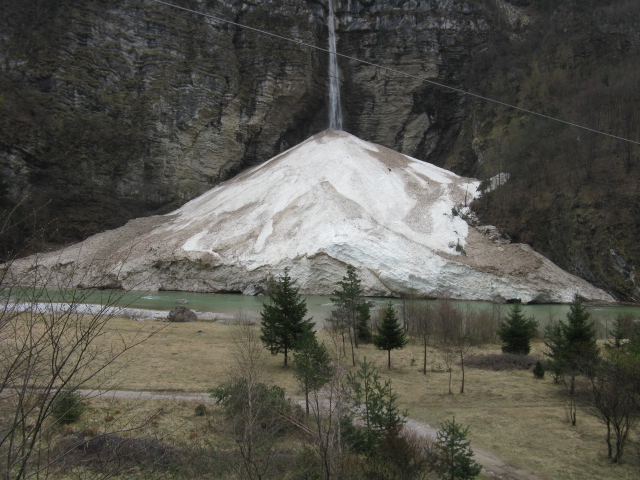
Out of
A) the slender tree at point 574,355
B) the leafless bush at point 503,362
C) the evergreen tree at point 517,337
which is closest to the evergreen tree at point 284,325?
the leafless bush at point 503,362

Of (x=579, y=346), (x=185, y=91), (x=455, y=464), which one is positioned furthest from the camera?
(x=185, y=91)

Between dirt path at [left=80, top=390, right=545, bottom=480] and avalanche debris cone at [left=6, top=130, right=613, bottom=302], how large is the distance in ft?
51.7

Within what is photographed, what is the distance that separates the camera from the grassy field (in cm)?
748

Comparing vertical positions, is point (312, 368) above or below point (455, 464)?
above

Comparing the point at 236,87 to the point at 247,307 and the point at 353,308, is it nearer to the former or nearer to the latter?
the point at 247,307

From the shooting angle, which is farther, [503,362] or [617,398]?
[503,362]

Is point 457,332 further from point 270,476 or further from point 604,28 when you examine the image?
point 604,28

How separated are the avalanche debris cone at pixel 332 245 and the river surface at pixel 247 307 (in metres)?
1.38

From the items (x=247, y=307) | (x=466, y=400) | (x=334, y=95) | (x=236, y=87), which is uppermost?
(x=334, y=95)

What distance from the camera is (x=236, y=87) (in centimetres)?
4869

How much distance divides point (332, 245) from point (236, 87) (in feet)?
92.2

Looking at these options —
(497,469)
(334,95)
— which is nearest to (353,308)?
(497,469)

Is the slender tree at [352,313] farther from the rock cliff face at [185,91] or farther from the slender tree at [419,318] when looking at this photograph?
the rock cliff face at [185,91]

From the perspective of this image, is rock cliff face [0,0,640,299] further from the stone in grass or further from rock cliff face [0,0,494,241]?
the stone in grass
